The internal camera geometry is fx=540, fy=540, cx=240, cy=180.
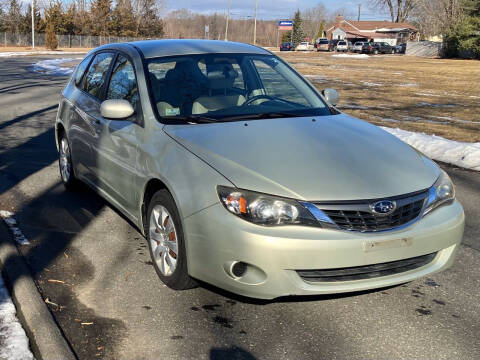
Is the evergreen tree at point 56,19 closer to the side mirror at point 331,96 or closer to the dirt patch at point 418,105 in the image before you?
the dirt patch at point 418,105

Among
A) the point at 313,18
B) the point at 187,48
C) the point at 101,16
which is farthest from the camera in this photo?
the point at 313,18

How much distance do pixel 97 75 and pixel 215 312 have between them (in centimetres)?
294

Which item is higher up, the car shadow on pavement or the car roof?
the car roof

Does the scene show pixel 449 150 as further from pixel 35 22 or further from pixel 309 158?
pixel 35 22

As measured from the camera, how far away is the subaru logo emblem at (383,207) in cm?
310

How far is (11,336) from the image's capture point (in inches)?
117

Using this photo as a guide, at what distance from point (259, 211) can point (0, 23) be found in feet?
232

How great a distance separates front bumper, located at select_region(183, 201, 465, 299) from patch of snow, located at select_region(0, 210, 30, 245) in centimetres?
199

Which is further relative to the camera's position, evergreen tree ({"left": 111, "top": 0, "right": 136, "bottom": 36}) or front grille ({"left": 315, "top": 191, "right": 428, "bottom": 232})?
evergreen tree ({"left": 111, "top": 0, "right": 136, "bottom": 36})

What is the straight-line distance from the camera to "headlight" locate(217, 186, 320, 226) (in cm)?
303

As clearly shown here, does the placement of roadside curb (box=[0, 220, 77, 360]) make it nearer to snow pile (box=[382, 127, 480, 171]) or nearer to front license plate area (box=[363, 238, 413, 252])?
front license plate area (box=[363, 238, 413, 252])

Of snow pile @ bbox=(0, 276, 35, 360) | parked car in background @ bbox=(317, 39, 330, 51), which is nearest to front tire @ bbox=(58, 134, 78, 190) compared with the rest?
snow pile @ bbox=(0, 276, 35, 360)

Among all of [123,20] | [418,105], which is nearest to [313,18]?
[123,20]

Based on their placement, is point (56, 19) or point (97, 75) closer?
point (97, 75)
